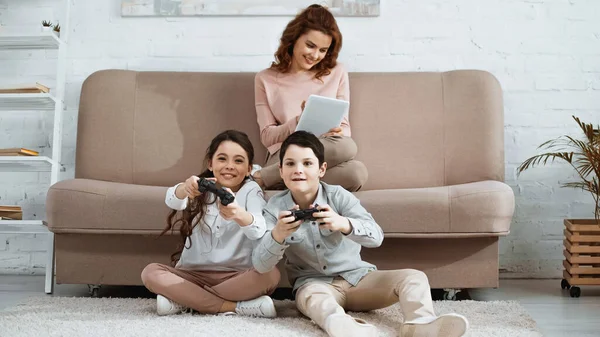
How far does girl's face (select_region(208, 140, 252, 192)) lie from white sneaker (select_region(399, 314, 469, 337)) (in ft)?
2.45

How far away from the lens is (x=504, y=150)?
3.16 meters

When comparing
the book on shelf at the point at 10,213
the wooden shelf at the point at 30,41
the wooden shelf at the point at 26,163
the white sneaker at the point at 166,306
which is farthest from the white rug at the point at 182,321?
the wooden shelf at the point at 30,41

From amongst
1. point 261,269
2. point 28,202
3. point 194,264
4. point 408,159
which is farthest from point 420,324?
point 28,202

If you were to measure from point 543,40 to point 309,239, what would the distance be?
176 centimetres

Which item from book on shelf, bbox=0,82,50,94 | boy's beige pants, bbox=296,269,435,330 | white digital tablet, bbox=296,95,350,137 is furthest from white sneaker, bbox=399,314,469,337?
book on shelf, bbox=0,82,50,94

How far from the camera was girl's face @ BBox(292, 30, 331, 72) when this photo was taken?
2740 millimetres

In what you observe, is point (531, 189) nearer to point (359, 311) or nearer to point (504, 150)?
point (504, 150)

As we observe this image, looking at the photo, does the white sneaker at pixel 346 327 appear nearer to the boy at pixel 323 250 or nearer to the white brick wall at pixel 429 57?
the boy at pixel 323 250

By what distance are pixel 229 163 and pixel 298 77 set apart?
769mm

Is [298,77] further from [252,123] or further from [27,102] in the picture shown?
[27,102]

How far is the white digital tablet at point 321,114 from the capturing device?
7.66ft

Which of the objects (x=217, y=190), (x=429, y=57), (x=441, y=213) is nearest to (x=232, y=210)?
(x=217, y=190)

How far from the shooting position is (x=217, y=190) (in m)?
1.95

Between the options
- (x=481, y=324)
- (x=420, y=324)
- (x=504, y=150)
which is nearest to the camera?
(x=420, y=324)
